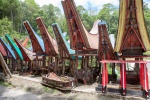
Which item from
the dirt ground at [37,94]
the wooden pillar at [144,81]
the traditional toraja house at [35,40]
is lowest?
the dirt ground at [37,94]

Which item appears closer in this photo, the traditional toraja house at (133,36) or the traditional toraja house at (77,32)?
the traditional toraja house at (133,36)

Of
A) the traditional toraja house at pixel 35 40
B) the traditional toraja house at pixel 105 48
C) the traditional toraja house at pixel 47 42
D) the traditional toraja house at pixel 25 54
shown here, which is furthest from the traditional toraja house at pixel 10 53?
the traditional toraja house at pixel 105 48

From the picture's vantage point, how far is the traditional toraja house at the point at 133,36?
25.3 feet

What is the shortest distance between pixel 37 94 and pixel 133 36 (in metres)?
6.56

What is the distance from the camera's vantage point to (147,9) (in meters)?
51.8

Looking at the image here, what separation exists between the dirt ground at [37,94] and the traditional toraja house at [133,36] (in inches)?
53.4

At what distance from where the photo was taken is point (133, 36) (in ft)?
27.1

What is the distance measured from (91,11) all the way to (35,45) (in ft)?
186

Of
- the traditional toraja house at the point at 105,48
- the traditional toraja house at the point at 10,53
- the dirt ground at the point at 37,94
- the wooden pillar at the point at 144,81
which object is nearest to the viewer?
the wooden pillar at the point at 144,81

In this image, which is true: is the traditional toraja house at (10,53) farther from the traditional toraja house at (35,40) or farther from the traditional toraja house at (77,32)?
the traditional toraja house at (77,32)

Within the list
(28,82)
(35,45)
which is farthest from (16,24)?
(28,82)

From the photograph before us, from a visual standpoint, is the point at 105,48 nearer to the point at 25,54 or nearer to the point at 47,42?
the point at 47,42

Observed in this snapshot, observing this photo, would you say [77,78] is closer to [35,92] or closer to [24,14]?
[35,92]

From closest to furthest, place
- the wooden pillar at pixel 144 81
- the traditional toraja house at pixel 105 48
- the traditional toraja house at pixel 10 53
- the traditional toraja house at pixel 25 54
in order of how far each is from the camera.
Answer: the wooden pillar at pixel 144 81
the traditional toraja house at pixel 105 48
the traditional toraja house at pixel 25 54
the traditional toraja house at pixel 10 53
